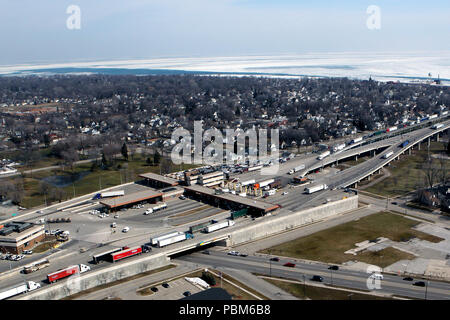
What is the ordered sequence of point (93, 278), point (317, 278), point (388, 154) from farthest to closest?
point (388, 154), point (317, 278), point (93, 278)

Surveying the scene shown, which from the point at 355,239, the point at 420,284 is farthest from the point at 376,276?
the point at 355,239

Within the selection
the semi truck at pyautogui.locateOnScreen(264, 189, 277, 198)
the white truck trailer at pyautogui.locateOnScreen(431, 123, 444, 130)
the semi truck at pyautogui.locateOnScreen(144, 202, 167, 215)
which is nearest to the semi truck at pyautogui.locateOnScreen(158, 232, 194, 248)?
the semi truck at pyautogui.locateOnScreen(144, 202, 167, 215)

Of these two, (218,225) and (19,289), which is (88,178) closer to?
(218,225)

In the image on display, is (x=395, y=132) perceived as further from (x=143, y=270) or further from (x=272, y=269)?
(x=143, y=270)

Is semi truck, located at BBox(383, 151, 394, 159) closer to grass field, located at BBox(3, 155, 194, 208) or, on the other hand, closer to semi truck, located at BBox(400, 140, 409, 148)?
semi truck, located at BBox(400, 140, 409, 148)

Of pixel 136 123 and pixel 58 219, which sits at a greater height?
pixel 136 123
